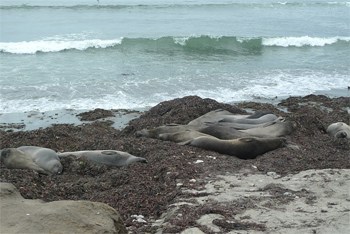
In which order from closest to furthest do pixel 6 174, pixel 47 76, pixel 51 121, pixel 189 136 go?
pixel 6 174, pixel 189 136, pixel 51 121, pixel 47 76

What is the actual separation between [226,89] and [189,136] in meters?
6.15

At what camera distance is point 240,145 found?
9.10 m

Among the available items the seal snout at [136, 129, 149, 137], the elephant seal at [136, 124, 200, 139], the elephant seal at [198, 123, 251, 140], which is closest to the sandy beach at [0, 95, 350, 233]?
the seal snout at [136, 129, 149, 137]

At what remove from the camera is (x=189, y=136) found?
9789 millimetres

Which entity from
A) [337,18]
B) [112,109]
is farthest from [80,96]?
[337,18]

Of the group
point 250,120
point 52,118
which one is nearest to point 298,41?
point 250,120

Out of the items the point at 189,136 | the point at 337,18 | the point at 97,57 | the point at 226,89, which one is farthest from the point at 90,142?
the point at 337,18

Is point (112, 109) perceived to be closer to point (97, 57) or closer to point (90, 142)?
point (90, 142)

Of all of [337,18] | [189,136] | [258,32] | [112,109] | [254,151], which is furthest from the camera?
[337,18]

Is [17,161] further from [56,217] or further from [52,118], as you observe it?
[52,118]

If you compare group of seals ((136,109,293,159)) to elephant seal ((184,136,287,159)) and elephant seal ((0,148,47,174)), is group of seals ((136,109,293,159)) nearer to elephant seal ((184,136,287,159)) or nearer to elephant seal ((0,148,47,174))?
elephant seal ((184,136,287,159))

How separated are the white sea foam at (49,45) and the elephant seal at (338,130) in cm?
1481

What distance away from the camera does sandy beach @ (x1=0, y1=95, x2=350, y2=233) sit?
599cm

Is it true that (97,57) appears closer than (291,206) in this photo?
No
